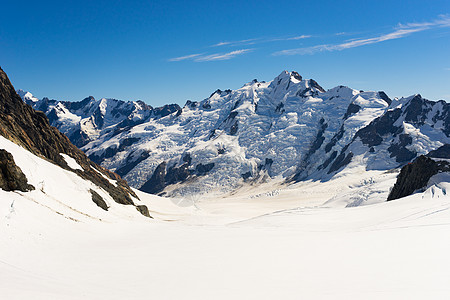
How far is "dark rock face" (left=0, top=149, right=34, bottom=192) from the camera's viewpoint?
953 inches

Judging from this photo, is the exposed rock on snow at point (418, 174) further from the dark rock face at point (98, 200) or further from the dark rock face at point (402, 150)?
the dark rock face at point (402, 150)

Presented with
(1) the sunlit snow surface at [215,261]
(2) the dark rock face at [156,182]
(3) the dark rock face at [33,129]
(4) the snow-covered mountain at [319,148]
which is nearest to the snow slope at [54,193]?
(1) the sunlit snow surface at [215,261]

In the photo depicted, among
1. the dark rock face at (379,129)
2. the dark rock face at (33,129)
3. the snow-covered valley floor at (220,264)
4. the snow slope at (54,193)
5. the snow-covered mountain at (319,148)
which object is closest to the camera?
the snow-covered valley floor at (220,264)

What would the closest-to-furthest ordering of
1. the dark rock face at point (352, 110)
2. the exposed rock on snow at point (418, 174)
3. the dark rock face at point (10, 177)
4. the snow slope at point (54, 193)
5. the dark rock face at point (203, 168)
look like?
the dark rock face at point (10, 177) → the snow slope at point (54, 193) → the exposed rock on snow at point (418, 174) → the dark rock face at point (203, 168) → the dark rock face at point (352, 110)

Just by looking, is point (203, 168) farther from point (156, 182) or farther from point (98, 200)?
point (98, 200)

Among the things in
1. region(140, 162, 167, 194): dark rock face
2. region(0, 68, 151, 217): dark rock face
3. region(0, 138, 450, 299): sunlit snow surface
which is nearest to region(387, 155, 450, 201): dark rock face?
region(0, 138, 450, 299): sunlit snow surface

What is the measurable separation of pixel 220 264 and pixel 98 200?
27.8 m

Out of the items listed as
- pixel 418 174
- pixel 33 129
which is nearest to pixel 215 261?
pixel 418 174

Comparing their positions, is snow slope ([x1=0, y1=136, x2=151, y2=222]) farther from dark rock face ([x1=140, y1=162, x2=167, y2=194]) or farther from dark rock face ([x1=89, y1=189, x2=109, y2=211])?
dark rock face ([x1=140, y1=162, x2=167, y2=194])

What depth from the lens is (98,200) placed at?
3747cm

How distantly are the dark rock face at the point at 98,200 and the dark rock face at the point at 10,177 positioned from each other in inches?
413

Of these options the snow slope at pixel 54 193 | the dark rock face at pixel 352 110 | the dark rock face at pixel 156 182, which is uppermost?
the dark rock face at pixel 352 110

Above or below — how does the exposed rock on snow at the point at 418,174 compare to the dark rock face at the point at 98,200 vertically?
below

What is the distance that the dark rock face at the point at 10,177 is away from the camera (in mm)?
24203
